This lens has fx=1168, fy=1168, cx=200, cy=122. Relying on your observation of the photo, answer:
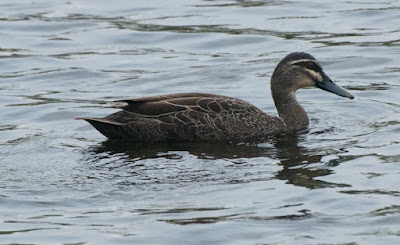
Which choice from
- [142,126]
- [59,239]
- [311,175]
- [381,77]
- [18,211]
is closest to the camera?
[59,239]

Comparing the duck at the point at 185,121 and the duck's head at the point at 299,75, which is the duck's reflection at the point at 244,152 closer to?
the duck at the point at 185,121

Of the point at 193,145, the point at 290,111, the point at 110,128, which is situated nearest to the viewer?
the point at 193,145

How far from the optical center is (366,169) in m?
11.9

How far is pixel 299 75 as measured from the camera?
1435cm

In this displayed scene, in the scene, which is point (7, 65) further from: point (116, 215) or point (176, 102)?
point (116, 215)

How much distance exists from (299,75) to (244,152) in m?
1.88

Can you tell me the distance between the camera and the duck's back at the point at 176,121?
13375 millimetres

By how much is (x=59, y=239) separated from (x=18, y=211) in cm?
97

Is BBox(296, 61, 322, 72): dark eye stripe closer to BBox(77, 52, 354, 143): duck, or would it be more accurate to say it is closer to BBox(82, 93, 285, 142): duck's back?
BBox(77, 52, 354, 143): duck

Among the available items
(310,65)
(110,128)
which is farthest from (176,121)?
(310,65)

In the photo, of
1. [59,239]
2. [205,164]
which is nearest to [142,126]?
[205,164]

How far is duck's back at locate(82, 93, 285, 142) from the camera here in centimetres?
1338

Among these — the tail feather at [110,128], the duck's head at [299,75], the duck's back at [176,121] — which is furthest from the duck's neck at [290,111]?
the tail feather at [110,128]

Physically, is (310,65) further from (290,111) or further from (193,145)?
(193,145)
